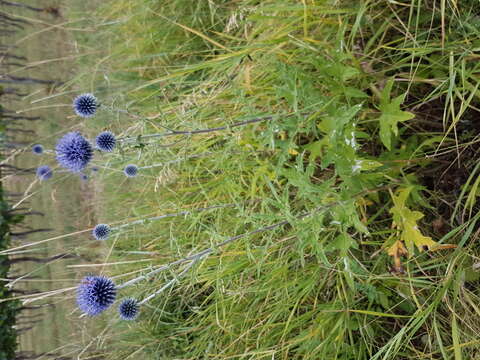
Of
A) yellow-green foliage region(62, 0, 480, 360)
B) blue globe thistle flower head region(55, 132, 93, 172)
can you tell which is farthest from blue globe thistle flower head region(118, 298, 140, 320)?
blue globe thistle flower head region(55, 132, 93, 172)

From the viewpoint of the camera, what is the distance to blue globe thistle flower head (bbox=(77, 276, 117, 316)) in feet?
3.91

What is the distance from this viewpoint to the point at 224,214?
1672 mm

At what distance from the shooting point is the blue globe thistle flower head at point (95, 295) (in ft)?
3.91

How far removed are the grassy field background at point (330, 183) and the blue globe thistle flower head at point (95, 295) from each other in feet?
0.49

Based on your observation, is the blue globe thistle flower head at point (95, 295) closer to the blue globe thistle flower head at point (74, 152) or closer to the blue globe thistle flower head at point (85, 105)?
the blue globe thistle flower head at point (74, 152)

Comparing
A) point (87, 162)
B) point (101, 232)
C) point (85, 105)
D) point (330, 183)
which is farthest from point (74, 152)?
point (330, 183)

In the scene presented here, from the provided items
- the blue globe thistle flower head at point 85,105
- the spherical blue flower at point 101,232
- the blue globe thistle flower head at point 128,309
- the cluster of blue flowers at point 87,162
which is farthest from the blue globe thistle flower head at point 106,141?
the blue globe thistle flower head at point 128,309

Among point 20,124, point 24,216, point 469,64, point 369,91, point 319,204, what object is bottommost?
point 24,216

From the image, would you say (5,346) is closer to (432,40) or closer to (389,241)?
(389,241)

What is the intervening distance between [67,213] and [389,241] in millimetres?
2845

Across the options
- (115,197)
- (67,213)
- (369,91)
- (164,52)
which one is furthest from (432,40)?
(67,213)

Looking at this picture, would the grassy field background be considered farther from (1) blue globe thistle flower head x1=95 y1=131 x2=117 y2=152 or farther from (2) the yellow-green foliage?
(1) blue globe thistle flower head x1=95 y1=131 x2=117 y2=152

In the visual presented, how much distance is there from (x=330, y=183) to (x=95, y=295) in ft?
2.49

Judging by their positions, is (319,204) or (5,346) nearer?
(319,204)
